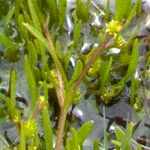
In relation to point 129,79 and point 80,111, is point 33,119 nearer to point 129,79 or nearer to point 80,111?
point 80,111

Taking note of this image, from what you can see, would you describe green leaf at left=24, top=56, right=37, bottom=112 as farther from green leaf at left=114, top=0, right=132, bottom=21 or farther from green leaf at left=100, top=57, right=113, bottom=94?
green leaf at left=114, top=0, right=132, bottom=21

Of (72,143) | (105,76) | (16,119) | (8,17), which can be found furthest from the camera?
(8,17)

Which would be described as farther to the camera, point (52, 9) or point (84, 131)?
point (52, 9)

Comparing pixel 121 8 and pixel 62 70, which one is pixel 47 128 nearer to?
pixel 62 70

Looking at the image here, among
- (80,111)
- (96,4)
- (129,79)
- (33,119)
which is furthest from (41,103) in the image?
(96,4)

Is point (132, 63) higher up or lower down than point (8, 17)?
lower down

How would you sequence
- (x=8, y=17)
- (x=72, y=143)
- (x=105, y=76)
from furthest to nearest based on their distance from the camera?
(x=8, y=17), (x=105, y=76), (x=72, y=143)

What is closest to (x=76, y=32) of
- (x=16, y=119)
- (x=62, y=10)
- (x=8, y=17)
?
(x=62, y=10)

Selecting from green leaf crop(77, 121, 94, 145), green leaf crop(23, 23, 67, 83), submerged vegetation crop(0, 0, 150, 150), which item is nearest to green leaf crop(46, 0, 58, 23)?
submerged vegetation crop(0, 0, 150, 150)
